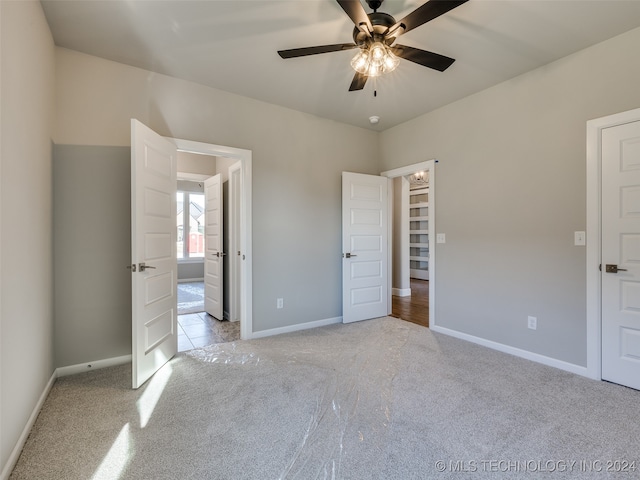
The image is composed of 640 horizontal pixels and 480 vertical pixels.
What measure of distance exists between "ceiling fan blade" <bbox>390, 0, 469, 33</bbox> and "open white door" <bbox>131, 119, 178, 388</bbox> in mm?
2016

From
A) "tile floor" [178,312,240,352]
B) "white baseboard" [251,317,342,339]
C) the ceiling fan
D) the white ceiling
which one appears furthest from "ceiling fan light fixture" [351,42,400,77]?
"tile floor" [178,312,240,352]

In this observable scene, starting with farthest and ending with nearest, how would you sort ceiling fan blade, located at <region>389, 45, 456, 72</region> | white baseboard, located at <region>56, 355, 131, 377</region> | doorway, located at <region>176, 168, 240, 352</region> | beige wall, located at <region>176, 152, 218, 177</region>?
beige wall, located at <region>176, 152, 218, 177</region> < doorway, located at <region>176, 168, 240, 352</region> < white baseboard, located at <region>56, 355, 131, 377</region> < ceiling fan blade, located at <region>389, 45, 456, 72</region>

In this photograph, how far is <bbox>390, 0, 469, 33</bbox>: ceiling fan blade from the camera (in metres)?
1.55

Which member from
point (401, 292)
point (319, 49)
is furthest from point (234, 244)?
point (401, 292)

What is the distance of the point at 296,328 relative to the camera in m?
3.72

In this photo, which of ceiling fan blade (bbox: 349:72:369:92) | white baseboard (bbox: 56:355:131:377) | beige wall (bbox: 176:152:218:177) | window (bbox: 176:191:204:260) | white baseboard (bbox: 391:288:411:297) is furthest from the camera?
window (bbox: 176:191:204:260)

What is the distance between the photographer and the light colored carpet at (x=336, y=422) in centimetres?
153

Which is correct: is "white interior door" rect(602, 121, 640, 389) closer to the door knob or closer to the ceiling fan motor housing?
the door knob

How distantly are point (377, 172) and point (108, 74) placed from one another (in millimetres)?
3308

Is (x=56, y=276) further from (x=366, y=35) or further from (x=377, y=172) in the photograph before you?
(x=377, y=172)

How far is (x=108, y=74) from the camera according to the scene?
8.74 ft

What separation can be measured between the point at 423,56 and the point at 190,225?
23.2 ft

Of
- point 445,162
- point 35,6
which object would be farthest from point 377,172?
point 35,6

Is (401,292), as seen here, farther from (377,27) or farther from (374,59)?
(377,27)
